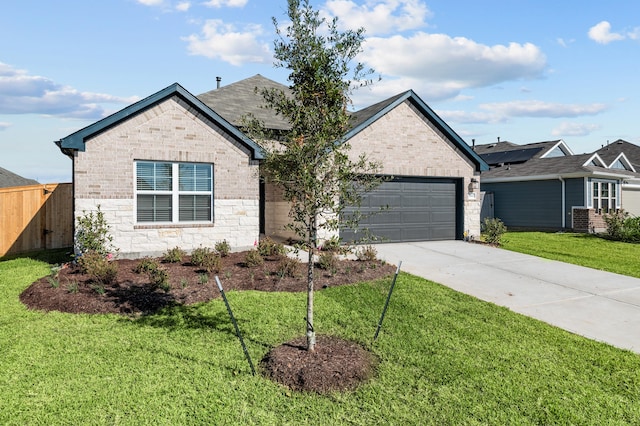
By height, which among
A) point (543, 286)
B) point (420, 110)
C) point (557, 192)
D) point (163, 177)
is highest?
point (420, 110)

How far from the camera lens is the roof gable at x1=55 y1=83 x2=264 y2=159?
10117 millimetres

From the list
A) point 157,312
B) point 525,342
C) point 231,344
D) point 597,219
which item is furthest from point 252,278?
point 597,219

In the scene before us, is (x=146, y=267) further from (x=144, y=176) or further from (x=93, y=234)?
(x=144, y=176)

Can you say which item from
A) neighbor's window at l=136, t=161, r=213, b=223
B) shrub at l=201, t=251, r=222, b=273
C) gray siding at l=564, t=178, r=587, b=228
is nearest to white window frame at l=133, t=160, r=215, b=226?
neighbor's window at l=136, t=161, r=213, b=223

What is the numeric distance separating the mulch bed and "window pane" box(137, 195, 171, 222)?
1.34m

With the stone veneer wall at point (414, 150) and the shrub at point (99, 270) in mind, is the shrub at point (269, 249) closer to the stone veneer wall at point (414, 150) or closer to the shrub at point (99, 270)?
the shrub at point (99, 270)

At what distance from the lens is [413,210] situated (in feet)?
49.5

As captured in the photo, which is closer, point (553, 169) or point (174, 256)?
point (174, 256)

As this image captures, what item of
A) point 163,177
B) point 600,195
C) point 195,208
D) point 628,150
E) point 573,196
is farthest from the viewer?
point 628,150

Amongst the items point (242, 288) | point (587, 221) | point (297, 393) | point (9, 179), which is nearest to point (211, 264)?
point (242, 288)

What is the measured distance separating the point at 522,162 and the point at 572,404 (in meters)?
25.7

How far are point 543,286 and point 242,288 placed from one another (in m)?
→ 6.67

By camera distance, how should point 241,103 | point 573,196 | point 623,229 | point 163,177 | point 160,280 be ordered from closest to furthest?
point 160,280
point 163,177
point 241,103
point 623,229
point 573,196

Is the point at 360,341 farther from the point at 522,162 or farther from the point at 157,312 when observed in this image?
the point at 522,162
